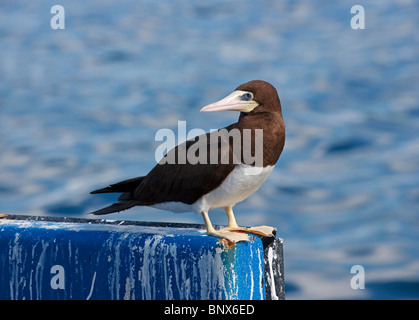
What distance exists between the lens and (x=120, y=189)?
4914 millimetres

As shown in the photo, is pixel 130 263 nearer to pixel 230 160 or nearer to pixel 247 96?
pixel 230 160

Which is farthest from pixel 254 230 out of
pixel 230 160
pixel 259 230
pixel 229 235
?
pixel 230 160

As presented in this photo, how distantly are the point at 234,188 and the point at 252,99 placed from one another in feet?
1.65

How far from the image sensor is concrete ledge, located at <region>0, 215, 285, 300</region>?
4336 mm

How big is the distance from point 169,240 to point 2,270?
1060mm

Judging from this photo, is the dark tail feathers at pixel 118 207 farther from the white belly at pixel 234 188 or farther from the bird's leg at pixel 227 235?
the bird's leg at pixel 227 235

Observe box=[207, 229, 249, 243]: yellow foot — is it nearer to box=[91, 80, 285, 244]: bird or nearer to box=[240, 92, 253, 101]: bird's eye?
box=[91, 80, 285, 244]: bird

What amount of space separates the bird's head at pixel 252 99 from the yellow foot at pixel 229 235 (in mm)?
678

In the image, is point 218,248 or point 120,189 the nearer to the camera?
point 218,248
